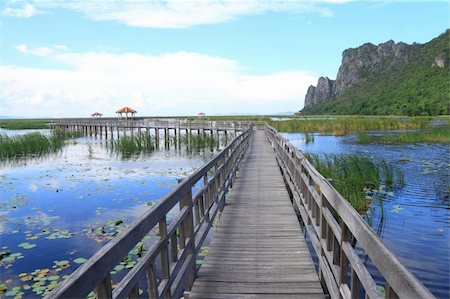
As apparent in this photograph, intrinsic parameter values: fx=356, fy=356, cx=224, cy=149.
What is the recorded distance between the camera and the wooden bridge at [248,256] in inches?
79.7

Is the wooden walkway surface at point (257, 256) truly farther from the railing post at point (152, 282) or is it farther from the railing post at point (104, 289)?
the railing post at point (104, 289)

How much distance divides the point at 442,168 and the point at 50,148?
2923 cm

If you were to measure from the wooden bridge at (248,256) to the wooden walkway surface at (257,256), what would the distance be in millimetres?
12

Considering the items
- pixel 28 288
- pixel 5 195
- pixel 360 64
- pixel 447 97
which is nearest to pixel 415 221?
pixel 28 288

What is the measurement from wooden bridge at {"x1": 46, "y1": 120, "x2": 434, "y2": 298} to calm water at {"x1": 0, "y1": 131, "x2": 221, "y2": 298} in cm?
247

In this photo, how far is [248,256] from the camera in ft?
16.9

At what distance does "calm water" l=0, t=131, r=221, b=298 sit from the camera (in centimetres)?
771

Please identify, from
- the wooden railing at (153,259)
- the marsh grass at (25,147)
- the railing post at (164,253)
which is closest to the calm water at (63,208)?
the marsh grass at (25,147)

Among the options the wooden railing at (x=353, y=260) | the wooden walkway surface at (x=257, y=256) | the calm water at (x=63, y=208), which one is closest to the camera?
the wooden railing at (x=353, y=260)

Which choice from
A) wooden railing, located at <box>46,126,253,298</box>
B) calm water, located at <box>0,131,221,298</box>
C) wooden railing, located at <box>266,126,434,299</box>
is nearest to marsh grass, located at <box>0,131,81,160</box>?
calm water, located at <box>0,131,221,298</box>

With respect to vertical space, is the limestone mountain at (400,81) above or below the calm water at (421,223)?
above

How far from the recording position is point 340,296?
321 cm

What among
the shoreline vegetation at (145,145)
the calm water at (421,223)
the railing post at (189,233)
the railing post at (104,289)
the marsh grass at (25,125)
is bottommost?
the calm water at (421,223)

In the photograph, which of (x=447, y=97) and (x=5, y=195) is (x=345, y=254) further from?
(x=447, y=97)
